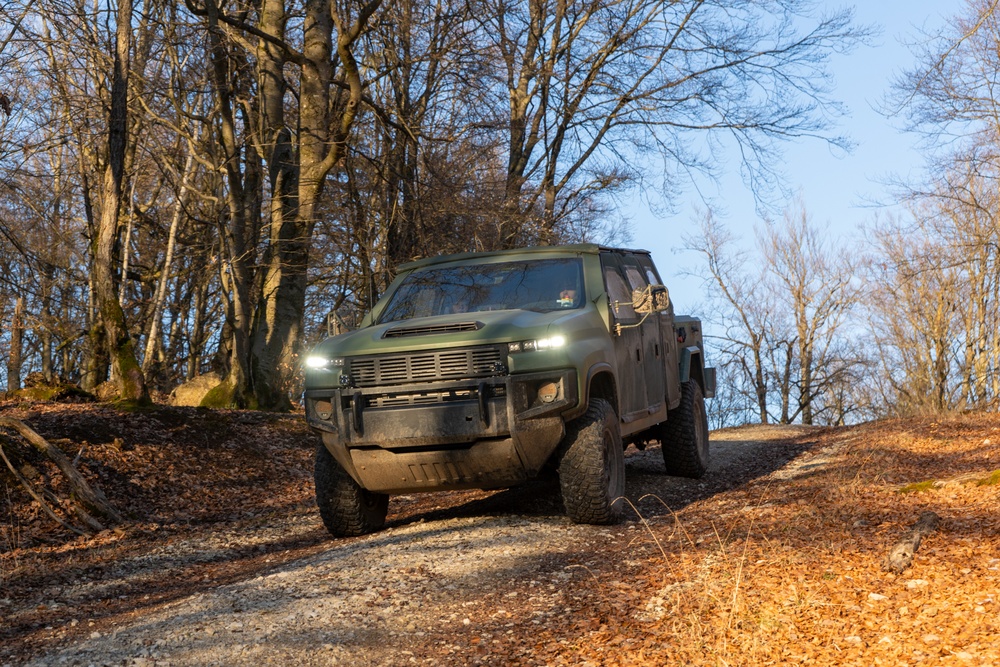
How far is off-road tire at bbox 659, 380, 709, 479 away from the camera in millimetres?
10273

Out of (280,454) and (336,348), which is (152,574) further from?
(280,454)

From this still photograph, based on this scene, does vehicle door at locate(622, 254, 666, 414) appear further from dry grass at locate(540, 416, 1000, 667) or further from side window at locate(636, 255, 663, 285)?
dry grass at locate(540, 416, 1000, 667)

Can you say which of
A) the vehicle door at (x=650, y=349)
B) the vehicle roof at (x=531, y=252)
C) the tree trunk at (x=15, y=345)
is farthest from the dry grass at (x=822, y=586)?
the tree trunk at (x=15, y=345)

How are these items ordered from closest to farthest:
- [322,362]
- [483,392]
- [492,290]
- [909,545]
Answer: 1. [909,545]
2. [483,392]
3. [322,362]
4. [492,290]

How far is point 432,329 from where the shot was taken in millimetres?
7398

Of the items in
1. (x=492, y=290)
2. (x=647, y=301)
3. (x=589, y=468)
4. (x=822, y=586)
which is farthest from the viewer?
(x=492, y=290)

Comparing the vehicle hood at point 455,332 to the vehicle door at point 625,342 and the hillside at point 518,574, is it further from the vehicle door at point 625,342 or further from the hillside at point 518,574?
the hillside at point 518,574

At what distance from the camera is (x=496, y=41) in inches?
693

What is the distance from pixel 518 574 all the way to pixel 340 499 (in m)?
2.21

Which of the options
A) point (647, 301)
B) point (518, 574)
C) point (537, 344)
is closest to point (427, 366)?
point (537, 344)

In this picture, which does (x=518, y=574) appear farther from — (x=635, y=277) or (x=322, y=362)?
(x=635, y=277)

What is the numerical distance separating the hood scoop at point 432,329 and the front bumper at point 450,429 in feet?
1.31

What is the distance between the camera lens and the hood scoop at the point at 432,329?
733 centimetres

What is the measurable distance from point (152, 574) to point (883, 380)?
3474cm
